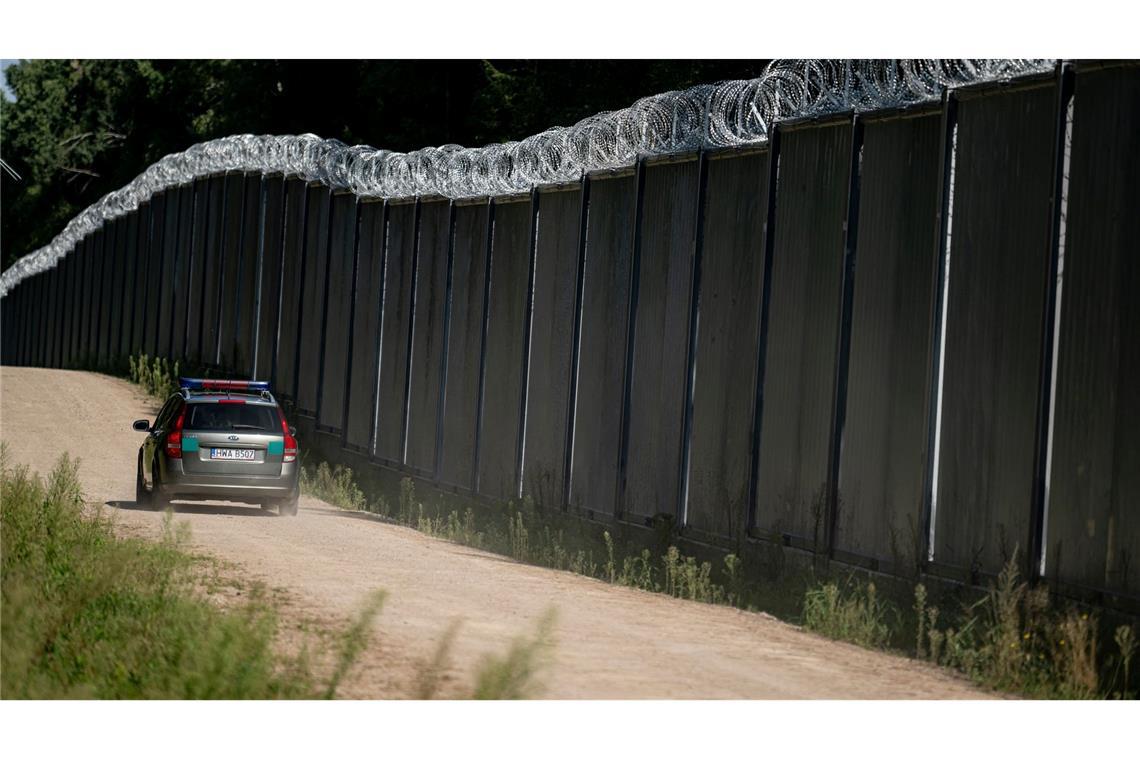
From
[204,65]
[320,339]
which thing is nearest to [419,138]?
[204,65]

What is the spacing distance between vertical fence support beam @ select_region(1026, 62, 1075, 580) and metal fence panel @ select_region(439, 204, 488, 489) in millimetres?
11469

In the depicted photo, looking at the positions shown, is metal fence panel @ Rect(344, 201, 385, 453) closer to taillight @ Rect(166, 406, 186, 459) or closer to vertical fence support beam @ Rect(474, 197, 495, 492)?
vertical fence support beam @ Rect(474, 197, 495, 492)

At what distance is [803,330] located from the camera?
1361 centimetres

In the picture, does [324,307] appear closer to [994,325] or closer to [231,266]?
[231,266]

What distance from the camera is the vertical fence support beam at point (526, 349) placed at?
64.5 feet

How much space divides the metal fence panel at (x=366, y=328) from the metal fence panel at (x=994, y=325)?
14.5 meters

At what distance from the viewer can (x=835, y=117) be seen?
13.3m

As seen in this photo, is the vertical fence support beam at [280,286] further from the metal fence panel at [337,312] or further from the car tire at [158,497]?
the car tire at [158,497]

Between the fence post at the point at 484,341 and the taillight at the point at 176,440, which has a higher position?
the fence post at the point at 484,341

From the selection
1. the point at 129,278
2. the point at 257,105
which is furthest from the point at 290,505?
the point at 257,105

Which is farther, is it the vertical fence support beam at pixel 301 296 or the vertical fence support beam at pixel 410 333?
the vertical fence support beam at pixel 301 296

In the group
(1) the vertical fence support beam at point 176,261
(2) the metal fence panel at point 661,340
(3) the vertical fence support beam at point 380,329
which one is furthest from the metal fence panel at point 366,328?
(1) the vertical fence support beam at point 176,261

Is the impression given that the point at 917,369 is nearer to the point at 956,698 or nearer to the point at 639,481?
the point at 956,698

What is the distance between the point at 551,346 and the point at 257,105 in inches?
1364
